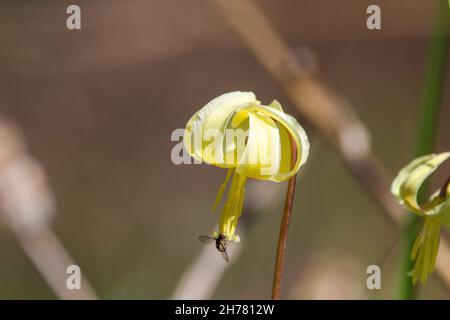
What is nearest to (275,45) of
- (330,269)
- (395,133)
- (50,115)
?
(395,133)

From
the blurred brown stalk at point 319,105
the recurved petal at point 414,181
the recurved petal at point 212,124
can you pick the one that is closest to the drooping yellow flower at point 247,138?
the recurved petal at point 212,124

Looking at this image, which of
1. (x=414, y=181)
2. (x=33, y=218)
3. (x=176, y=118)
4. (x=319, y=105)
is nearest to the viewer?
(x=414, y=181)

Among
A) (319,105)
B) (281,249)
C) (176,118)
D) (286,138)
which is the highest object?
(176,118)

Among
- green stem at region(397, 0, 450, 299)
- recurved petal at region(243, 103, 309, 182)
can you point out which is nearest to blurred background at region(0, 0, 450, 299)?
green stem at region(397, 0, 450, 299)

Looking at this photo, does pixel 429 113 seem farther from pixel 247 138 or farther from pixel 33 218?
pixel 33 218

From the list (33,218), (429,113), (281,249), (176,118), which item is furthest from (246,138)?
(176,118)

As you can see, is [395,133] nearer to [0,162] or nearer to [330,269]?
[330,269]

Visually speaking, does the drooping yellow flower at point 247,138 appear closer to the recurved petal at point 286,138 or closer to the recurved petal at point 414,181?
the recurved petal at point 286,138
